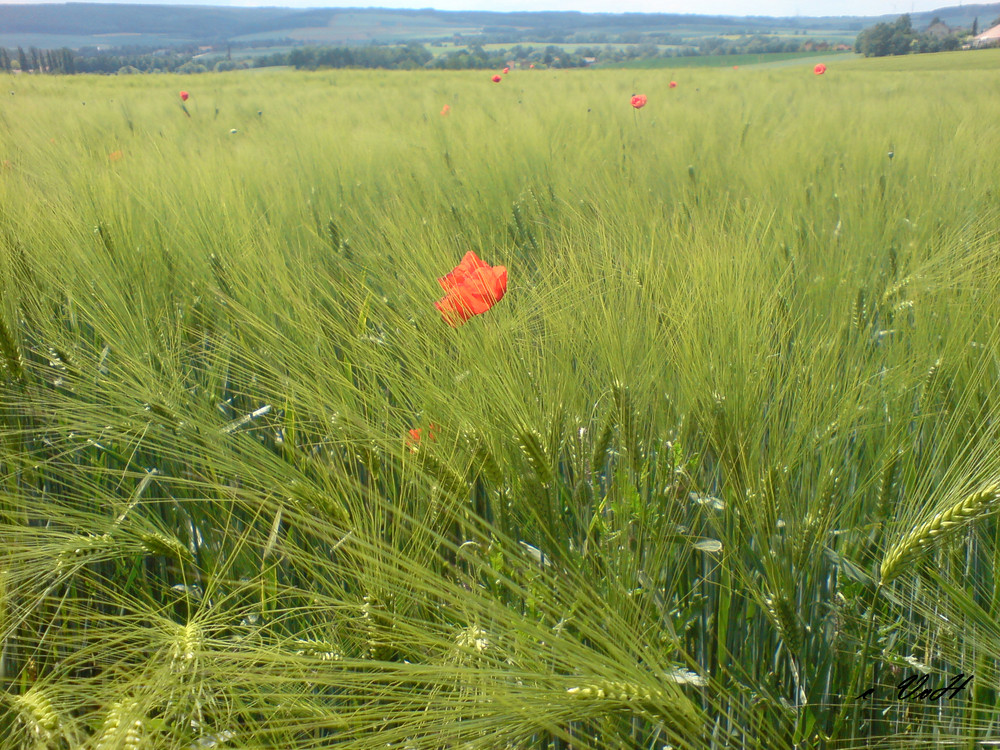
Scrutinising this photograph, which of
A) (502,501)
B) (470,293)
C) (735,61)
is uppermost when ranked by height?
(735,61)

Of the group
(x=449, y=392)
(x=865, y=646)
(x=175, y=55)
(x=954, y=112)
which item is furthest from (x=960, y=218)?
(x=175, y=55)

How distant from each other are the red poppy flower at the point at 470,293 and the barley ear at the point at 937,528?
0.53m

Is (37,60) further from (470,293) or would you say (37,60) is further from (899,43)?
(899,43)

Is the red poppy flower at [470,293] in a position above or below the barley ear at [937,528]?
above

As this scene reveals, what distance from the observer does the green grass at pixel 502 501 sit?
0.56 m

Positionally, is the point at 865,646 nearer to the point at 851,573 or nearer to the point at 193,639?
the point at 851,573

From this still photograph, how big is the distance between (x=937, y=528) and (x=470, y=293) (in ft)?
1.93

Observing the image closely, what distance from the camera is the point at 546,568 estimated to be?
29.0 inches

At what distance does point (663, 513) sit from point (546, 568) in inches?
6.0

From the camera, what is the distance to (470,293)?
879 millimetres

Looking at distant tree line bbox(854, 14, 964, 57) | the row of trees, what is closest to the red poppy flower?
the row of trees

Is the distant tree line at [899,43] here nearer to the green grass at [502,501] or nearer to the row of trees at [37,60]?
the row of trees at [37,60]

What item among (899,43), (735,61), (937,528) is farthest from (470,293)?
(899,43)

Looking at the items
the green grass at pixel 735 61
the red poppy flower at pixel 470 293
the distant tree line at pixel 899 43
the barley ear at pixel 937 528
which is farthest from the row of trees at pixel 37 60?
the distant tree line at pixel 899 43
